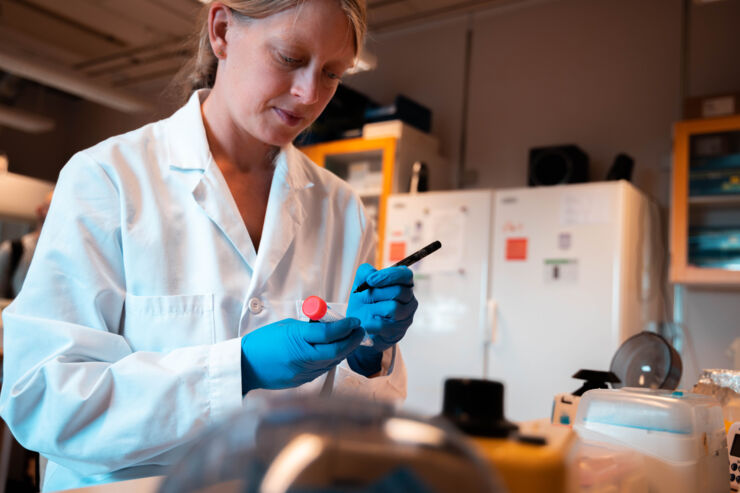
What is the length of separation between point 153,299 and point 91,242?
0.13m

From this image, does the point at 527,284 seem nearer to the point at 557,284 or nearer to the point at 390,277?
the point at 557,284

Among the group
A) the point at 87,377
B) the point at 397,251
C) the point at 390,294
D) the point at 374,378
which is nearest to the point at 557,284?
the point at 397,251

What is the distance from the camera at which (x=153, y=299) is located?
3.30 feet

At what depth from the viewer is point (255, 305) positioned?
42.5 inches

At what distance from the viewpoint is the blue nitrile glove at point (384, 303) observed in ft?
3.34

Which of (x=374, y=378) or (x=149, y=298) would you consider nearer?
(x=149, y=298)

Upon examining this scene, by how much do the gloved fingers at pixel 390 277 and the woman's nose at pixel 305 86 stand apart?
324mm

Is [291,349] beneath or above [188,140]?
beneath

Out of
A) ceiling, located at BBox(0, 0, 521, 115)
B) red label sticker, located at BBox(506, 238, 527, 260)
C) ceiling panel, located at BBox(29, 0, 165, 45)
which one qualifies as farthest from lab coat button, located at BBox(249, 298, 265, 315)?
ceiling panel, located at BBox(29, 0, 165, 45)

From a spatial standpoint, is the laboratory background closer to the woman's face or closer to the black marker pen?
the black marker pen

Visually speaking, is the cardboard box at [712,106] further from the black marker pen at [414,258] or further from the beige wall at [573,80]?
the black marker pen at [414,258]

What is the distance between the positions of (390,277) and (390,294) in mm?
30

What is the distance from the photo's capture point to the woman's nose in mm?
1060

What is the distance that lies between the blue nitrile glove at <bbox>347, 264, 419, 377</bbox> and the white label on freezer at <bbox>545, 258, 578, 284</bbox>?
204 cm
